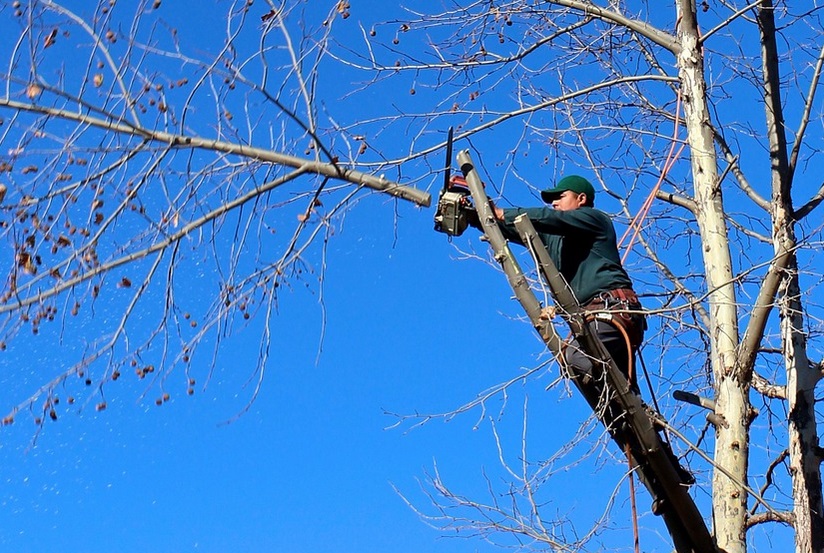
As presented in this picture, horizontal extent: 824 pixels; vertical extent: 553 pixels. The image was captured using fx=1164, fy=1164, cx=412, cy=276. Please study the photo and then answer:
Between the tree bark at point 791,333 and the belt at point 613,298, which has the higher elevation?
the tree bark at point 791,333

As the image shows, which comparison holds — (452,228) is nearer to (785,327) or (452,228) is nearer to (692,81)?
(692,81)

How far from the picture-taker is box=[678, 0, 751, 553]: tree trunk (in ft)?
22.1

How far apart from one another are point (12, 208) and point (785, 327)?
5.46 meters

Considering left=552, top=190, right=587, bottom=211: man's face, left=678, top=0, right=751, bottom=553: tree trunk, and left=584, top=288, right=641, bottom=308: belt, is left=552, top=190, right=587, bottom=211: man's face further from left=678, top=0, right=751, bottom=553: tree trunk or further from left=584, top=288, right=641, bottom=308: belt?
left=678, top=0, right=751, bottom=553: tree trunk

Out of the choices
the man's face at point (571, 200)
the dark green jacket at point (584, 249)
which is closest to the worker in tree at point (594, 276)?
the dark green jacket at point (584, 249)

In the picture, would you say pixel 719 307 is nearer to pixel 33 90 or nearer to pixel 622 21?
pixel 622 21

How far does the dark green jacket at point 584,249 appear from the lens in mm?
6109

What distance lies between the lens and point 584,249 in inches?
250

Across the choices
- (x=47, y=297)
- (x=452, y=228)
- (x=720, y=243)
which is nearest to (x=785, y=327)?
(x=720, y=243)

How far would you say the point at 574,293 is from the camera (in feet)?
20.7

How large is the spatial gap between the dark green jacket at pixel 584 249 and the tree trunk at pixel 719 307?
0.58m

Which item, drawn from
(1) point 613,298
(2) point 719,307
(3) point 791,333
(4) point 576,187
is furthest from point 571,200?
(3) point 791,333

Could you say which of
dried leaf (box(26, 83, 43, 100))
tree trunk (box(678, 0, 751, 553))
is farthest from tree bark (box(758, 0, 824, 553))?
dried leaf (box(26, 83, 43, 100))

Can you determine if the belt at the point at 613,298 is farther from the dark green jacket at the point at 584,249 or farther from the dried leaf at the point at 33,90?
the dried leaf at the point at 33,90
